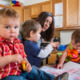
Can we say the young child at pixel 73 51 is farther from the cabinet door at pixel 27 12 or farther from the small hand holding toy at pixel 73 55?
the cabinet door at pixel 27 12

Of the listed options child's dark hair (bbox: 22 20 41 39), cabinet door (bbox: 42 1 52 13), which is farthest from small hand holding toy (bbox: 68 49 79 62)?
cabinet door (bbox: 42 1 52 13)

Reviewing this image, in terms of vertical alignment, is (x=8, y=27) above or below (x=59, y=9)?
below

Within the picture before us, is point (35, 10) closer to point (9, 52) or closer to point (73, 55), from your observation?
point (73, 55)

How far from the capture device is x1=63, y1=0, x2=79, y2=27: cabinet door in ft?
8.56

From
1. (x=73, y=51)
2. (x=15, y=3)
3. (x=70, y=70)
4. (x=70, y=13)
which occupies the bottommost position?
(x=70, y=70)

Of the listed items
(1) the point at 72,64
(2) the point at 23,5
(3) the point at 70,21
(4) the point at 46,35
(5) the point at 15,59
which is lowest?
(1) the point at 72,64

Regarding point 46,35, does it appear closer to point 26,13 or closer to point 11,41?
point 11,41

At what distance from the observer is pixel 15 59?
1.73 ft

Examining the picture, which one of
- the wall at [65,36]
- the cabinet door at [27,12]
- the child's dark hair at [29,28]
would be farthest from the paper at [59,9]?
the child's dark hair at [29,28]

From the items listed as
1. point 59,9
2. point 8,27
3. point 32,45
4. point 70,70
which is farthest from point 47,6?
point 8,27

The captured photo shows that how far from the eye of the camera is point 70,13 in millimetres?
2668

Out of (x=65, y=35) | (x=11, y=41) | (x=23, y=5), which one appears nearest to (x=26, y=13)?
(x=23, y=5)

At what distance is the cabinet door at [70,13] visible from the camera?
2.61m

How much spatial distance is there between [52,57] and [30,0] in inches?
84.3
